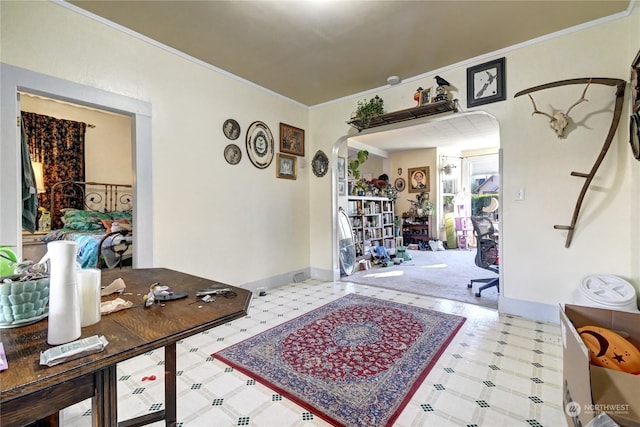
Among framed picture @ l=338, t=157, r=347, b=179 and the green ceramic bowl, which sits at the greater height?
framed picture @ l=338, t=157, r=347, b=179

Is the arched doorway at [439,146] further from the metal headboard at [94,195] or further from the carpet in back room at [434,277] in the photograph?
the metal headboard at [94,195]

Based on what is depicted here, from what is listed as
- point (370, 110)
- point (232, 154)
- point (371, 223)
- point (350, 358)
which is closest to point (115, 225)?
point (232, 154)

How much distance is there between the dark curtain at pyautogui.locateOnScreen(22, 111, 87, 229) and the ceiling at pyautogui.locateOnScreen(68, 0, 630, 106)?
10.9 feet

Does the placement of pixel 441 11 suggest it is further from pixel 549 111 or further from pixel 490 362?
pixel 490 362

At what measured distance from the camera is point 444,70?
3.21 m

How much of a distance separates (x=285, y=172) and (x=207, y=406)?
3.03 meters

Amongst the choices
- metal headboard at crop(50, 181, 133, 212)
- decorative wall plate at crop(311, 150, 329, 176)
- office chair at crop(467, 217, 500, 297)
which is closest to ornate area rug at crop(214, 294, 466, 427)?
office chair at crop(467, 217, 500, 297)

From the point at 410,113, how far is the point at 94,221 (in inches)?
183

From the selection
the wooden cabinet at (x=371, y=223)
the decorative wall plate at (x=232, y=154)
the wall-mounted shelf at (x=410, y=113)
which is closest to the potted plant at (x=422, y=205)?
the wooden cabinet at (x=371, y=223)

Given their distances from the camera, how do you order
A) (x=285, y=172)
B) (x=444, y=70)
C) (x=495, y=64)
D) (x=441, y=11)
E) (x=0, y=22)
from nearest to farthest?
(x=0, y=22) < (x=441, y=11) < (x=495, y=64) < (x=444, y=70) < (x=285, y=172)

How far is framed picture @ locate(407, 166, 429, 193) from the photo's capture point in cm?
776

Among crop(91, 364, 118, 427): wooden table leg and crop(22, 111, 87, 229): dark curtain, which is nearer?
crop(91, 364, 118, 427): wooden table leg

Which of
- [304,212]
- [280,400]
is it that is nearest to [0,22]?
[280,400]

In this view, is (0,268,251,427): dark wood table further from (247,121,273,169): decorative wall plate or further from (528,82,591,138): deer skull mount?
(528,82,591,138): deer skull mount
